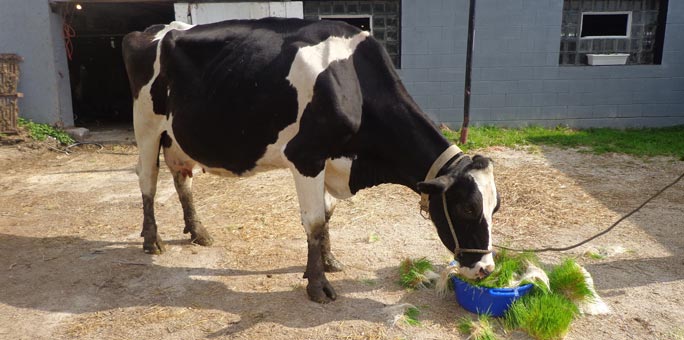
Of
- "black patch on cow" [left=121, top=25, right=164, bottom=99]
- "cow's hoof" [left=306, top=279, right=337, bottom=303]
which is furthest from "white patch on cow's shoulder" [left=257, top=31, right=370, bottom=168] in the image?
"black patch on cow" [left=121, top=25, right=164, bottom=99]

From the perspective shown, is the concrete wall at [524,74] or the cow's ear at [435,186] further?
the concrete wall at [524,74]

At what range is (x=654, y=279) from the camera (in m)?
3.71

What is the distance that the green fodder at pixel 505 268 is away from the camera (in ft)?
10.5

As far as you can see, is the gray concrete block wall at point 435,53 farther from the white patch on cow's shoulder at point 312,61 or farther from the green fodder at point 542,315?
the green fodder at point 542,315

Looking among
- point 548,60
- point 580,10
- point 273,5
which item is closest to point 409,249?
point 273,5

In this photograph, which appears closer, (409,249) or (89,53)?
(409,249)

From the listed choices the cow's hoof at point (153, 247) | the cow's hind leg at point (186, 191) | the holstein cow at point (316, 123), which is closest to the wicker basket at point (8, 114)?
the cow's hind leg at point (186, 191)

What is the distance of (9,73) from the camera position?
876cm

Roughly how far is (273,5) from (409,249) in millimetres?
5834

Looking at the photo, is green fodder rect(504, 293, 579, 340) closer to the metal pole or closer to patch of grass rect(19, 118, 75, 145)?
the metal pole

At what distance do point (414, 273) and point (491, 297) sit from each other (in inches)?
25.8

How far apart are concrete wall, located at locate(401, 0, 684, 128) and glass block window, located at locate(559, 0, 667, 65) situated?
0.25 metres

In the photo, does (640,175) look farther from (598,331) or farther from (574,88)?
(598,331)

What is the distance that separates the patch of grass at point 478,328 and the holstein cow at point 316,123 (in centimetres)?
27
